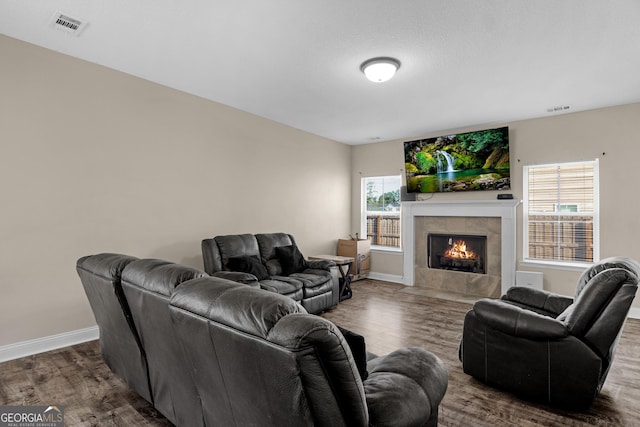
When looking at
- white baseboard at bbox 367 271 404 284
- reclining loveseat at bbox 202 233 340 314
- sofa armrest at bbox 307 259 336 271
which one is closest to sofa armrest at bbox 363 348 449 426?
reclining loveseat at bbox 202 233 340 314

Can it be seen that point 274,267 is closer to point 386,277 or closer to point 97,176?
point 97,176

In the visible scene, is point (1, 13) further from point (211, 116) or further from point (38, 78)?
point (211, 116)

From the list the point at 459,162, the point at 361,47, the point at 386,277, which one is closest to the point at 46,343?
the point at 361,47

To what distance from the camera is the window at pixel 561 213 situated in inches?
189

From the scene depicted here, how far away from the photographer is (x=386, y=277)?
21.9 ft

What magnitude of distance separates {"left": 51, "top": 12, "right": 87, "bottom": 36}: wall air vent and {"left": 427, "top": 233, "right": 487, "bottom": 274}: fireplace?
5598mm

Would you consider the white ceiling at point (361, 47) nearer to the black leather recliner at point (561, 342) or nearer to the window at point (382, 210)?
the black leather recliner at point (561, 342)

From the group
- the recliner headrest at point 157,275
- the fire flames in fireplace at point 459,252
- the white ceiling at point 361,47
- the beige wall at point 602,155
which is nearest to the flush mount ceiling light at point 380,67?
the white ceiling at point 361,47

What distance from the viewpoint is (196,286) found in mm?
1361

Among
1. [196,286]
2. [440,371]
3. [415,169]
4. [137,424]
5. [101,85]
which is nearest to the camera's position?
[196,286]

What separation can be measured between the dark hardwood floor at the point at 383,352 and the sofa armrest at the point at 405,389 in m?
0.83

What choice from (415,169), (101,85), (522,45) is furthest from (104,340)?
(415,169)

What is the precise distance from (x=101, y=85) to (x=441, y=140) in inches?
195

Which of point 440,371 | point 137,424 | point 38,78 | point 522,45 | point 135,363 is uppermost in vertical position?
point 522,45
